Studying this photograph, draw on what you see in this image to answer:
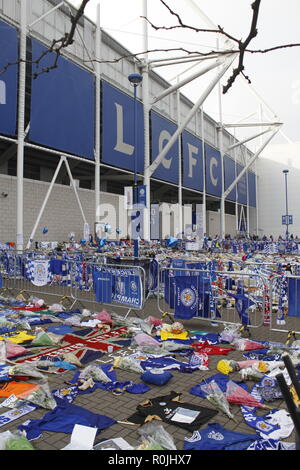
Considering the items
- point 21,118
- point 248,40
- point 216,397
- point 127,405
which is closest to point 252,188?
point 21,118

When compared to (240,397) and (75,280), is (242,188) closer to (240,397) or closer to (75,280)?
(75,280)

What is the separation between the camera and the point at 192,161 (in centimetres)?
3828

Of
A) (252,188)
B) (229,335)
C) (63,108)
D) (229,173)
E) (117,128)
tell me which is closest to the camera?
(229,335)

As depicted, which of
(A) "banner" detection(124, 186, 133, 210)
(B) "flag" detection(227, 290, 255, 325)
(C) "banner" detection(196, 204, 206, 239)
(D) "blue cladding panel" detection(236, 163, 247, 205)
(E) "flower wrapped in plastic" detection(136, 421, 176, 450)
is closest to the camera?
(E) "flower wrapped in plastic" detection(136, 421, 176, 450)

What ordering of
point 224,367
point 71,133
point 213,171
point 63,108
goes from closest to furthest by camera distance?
point 224,367
point 63,108
point 71,133
point 213,171

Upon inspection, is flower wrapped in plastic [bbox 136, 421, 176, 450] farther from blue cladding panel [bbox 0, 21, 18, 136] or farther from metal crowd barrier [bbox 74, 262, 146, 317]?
blue cladding panel [bbox 0, 21, 18, 136]

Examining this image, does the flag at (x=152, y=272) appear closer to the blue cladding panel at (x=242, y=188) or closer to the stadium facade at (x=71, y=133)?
the stadium facade at (x=71, y=133)

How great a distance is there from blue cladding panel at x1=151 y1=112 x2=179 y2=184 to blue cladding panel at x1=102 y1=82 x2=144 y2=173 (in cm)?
255

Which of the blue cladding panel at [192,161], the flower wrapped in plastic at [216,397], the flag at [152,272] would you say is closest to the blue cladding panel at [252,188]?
the blue cladding panel at [192,161]

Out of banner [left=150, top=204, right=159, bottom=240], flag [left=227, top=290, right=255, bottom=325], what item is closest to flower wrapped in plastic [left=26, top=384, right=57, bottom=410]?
flag [left=227, top=290, right=255, bottom=325]

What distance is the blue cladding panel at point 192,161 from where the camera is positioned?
36.7m

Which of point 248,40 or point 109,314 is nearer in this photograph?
point 248,40

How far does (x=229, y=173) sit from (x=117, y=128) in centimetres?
2765

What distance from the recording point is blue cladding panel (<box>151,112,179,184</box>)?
1210 inches
